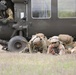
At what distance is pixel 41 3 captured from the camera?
47.8 feet

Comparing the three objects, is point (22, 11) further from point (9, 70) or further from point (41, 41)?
point (9, 70)

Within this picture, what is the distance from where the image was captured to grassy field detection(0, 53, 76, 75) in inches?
340

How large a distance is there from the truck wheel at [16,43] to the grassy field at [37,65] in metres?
2.72

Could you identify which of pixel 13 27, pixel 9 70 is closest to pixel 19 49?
pixel 13 27

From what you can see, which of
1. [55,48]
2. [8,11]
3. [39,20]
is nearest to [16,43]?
[39,20]

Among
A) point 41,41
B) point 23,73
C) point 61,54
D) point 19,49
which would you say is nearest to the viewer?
point 23,73

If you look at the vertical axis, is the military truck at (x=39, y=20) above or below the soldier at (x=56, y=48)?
above

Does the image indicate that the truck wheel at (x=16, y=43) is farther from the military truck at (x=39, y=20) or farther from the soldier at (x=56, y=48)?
the soldier at (x=56, y=48)

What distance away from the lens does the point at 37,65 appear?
9.74 meters

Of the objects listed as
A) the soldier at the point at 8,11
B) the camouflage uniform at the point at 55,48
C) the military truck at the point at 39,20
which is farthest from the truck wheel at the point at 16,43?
the camouflage uniform at the point at 55,48

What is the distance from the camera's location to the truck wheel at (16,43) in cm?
1438

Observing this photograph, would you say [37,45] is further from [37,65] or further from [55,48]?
[37,65]

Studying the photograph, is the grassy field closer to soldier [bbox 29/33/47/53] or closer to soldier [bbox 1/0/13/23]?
soldier [bbox 29/33/47/53]

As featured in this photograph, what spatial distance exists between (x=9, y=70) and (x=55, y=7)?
5.89 meters
